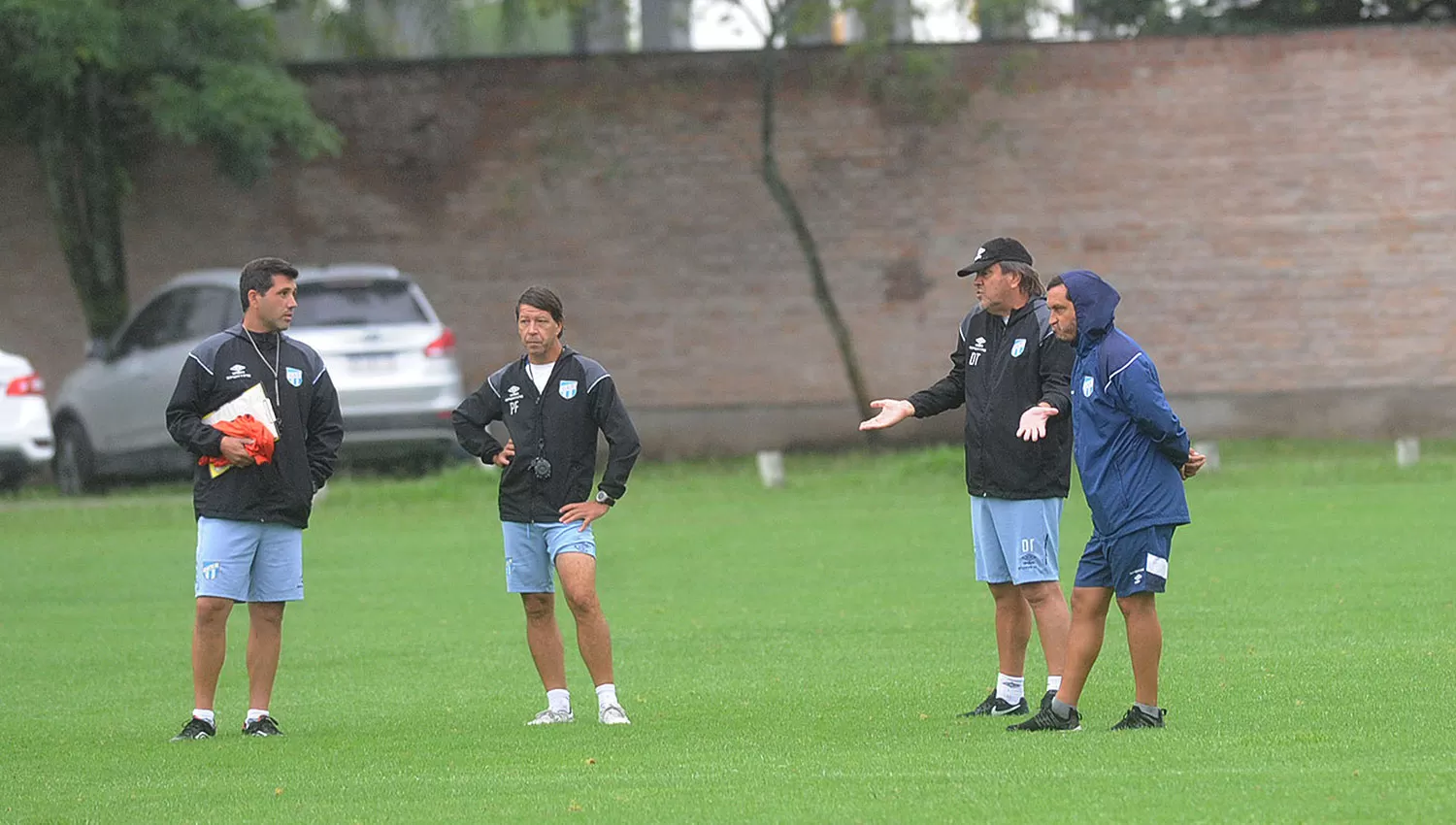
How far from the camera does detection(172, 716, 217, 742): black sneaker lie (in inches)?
369

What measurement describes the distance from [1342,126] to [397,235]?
37.2ft

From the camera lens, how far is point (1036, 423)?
8930 mm

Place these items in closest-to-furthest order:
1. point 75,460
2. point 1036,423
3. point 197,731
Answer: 1. point 1036,423
2. point 197,731
3. point 75,460

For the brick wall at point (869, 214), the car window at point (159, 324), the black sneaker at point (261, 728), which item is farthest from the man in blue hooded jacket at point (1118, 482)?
the brick wall at point (869, 214)

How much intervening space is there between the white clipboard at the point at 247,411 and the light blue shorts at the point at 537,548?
115 centimetres

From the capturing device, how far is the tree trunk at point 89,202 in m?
24.5

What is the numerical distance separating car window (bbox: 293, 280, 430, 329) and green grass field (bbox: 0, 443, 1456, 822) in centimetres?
201

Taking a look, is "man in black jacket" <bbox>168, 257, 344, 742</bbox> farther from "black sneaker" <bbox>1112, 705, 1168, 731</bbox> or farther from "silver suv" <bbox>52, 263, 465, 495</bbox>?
"silver suv" <bbox>52, 263, 465, 495</bbox>

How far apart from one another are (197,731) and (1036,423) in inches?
150

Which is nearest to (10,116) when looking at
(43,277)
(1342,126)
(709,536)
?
(43,277)

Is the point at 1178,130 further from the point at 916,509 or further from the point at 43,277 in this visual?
the point at 43,277

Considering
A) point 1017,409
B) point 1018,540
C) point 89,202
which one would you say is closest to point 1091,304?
point 1017,409

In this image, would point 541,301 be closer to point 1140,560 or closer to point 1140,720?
point 1140,560

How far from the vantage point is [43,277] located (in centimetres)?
2636
